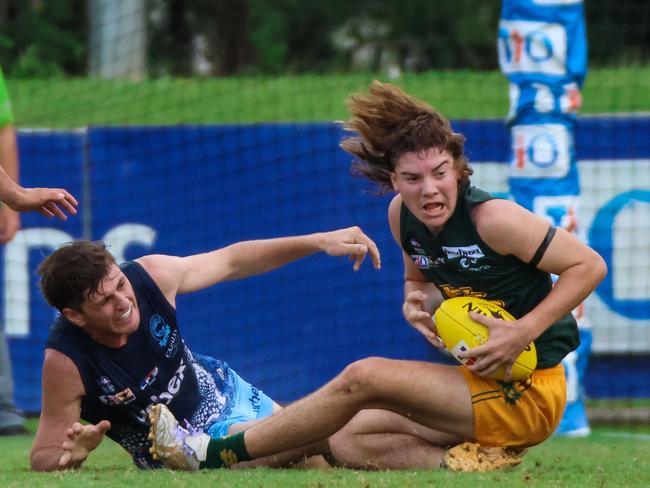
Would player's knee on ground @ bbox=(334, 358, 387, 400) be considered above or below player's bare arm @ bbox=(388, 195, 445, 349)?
below

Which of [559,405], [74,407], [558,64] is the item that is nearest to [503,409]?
[559,405]

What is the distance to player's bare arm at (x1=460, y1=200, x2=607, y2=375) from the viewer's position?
4.73m

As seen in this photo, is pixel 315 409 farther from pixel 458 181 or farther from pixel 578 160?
pixel 578 160

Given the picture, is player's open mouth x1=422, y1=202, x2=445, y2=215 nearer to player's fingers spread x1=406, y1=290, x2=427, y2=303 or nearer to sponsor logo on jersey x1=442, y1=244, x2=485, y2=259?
sponsor logo on jersey x1=442, y1=244, x2=485, y2=259

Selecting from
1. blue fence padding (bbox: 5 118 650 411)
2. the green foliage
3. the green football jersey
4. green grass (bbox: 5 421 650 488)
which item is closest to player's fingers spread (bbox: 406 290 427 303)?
the green football jersey

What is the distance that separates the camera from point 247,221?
8516mm

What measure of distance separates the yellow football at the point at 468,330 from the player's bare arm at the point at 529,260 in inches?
1.8

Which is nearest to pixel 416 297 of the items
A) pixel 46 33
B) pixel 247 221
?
pixel 247 221

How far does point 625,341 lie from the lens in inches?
319

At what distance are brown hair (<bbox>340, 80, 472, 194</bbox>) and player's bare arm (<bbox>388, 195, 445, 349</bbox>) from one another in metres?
0.13

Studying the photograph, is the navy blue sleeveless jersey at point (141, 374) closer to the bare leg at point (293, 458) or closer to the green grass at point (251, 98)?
the bare leg at point (293, 458)

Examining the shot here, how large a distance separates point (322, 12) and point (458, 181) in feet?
60.0

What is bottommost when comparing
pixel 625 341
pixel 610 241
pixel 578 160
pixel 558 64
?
pixel 625 341

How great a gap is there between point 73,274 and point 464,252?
149cm
